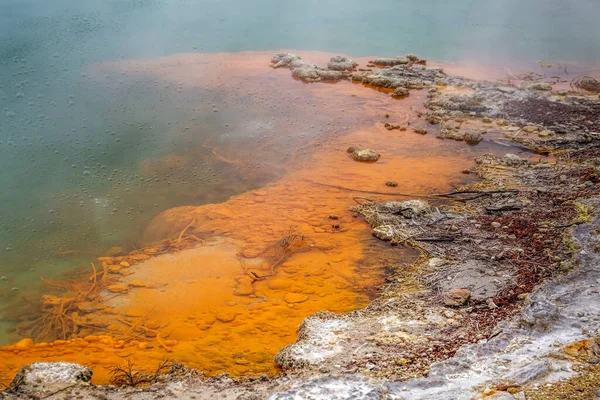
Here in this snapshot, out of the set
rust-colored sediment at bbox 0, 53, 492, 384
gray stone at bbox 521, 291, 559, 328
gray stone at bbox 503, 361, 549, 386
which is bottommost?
rust-colored sediment at bbox 0, 53, 492, 384

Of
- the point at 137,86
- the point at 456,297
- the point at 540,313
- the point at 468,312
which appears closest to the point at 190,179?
the point at 137,86

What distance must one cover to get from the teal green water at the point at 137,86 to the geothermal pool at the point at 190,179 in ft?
0.15

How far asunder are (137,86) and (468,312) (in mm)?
9227

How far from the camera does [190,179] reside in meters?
7.76

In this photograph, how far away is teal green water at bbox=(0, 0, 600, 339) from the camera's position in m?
6.82

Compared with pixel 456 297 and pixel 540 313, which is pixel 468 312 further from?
pixel 540 313

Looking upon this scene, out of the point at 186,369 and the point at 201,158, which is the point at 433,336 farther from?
the point at 201,158

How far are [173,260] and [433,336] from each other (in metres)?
3.35

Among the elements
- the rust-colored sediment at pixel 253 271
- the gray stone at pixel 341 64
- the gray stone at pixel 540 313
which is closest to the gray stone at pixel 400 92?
the gray stone at pixel 341 64

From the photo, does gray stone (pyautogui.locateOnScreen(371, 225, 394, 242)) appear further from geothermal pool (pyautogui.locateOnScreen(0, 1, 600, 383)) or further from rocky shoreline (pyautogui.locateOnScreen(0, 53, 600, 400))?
geothermal pool (pyautogui.locateOnScreen(0, 1, 600, 383))

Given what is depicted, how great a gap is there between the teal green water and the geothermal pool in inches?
1.8

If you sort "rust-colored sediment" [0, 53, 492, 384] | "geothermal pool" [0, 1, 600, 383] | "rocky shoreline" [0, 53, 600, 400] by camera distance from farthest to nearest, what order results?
"geothermal pool" [0, 1, 600, 383] < "rust-colored sediment" [0, 53, 492, 384] < "rocky shoreline" [0, 53, 600, 400]

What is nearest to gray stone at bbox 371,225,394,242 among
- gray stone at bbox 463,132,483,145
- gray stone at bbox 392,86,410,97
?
gray stone at bbox 463,132,483,145

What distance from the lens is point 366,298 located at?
17.1 feet
